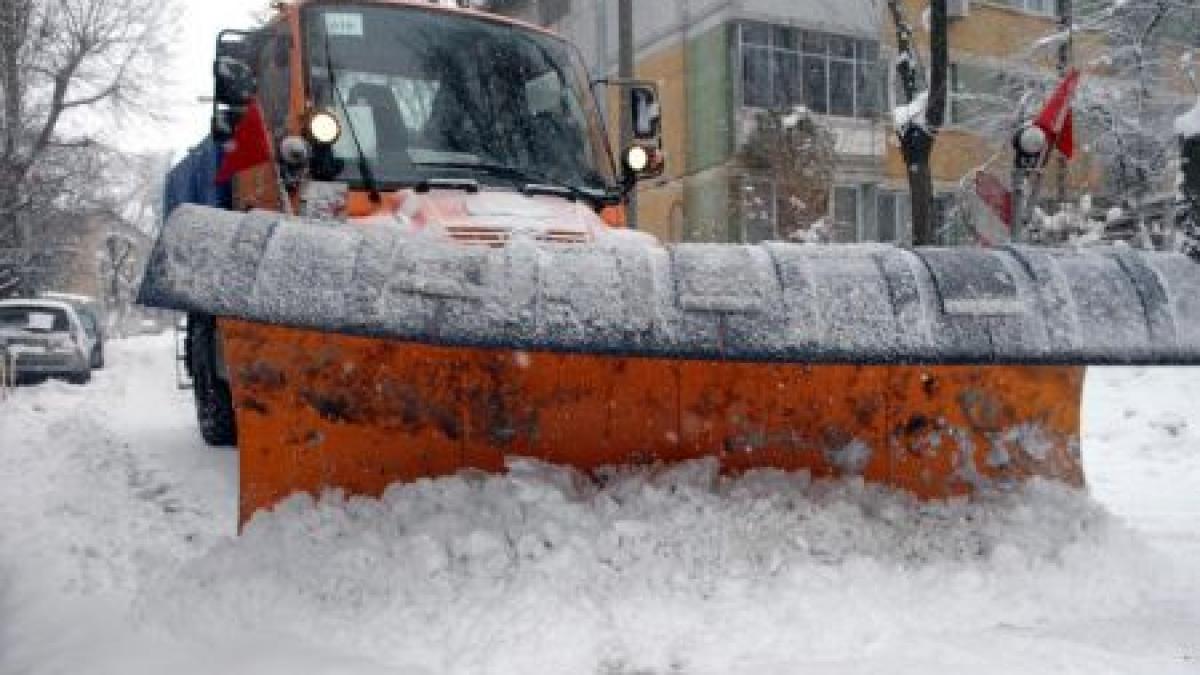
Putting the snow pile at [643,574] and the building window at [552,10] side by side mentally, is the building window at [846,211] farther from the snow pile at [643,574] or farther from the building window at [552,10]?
the snow pile at [643,574]

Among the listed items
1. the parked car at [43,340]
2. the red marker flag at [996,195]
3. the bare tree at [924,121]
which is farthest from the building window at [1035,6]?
the red marker flag at [996,195]

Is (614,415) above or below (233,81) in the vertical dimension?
below

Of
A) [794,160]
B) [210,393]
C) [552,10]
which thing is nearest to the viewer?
[210,393]

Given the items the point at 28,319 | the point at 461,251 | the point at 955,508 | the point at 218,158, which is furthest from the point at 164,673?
the point at 28,319

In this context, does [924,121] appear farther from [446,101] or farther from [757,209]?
[446,101]

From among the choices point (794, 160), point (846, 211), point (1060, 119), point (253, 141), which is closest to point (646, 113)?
point (1060, 119)

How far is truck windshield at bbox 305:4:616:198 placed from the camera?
4699 millimetres

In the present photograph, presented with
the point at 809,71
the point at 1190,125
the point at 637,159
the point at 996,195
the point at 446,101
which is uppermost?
the point at 809,71

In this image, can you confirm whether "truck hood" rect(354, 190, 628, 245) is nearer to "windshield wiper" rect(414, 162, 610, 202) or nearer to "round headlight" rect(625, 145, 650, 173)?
"windshield wiper" rect(414, 162, 610, 202)

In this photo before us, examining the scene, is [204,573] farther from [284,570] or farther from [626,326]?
[626,326]

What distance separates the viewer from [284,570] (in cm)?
335

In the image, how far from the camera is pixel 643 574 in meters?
3.30

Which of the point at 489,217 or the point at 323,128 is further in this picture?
the point at 323,128

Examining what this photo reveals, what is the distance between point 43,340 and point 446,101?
15062mm
